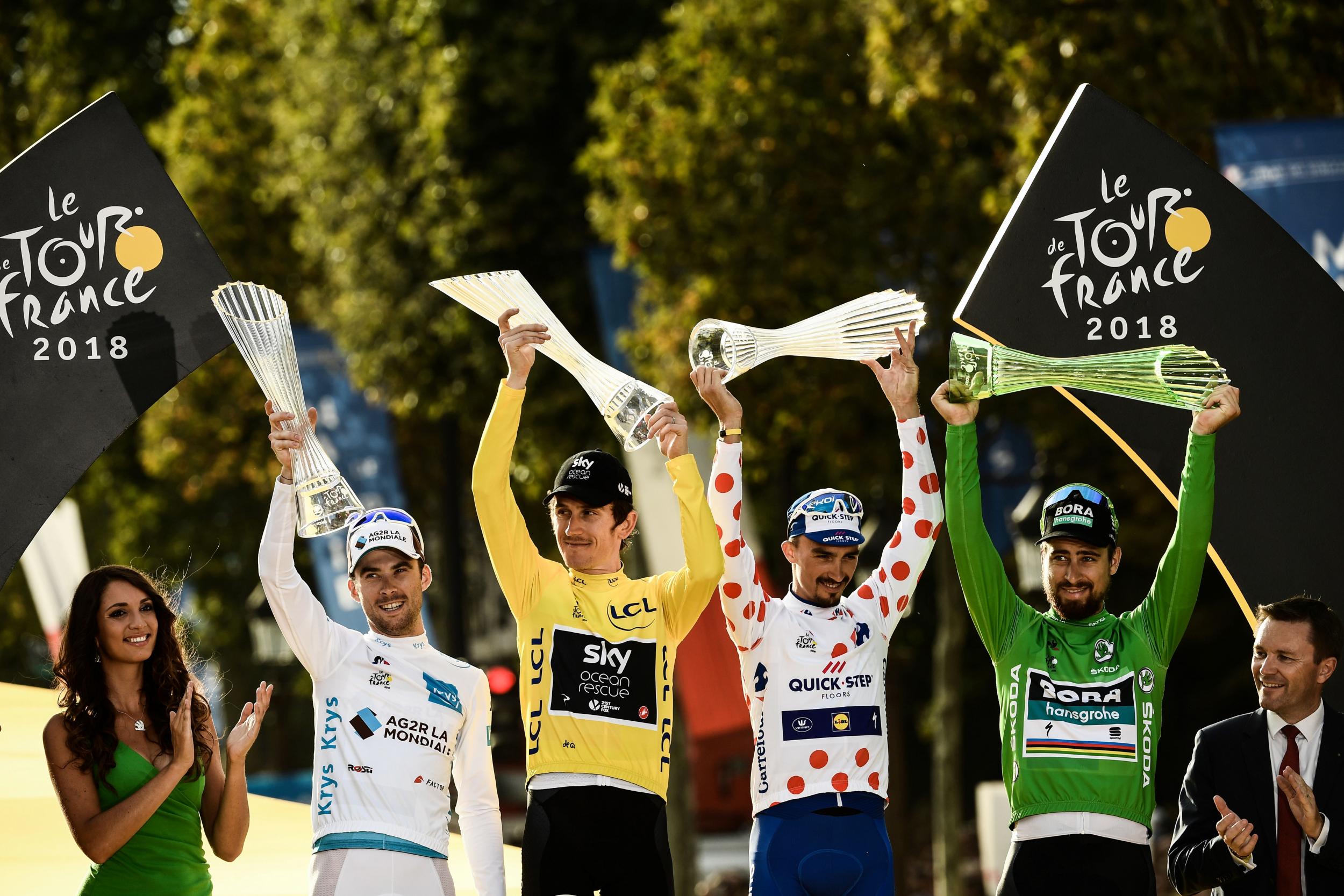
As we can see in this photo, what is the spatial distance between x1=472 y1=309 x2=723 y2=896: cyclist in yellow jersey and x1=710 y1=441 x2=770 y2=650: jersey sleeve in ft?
0.45

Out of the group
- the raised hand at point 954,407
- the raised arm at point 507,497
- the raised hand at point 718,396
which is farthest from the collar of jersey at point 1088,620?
the raised arm at point 507,497

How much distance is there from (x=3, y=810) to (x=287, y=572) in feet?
9.46

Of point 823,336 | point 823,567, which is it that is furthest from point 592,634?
point 823,336

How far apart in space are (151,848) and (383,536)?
3.67 feet

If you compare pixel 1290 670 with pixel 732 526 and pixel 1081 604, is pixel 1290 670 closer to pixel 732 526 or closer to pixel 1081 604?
pixel 1081 604

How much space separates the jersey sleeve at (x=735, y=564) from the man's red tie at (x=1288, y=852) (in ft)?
A: 5.54

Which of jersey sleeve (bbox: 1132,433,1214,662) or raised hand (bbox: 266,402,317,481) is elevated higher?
raised hand (bbox: 266,402,317,481)

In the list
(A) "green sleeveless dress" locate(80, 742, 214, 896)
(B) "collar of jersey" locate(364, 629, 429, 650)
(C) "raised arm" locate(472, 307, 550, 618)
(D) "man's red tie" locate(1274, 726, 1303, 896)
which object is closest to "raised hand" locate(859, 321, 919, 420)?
(C) "raised arm" locate(472, 307, 550, 618)

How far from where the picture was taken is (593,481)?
565 cm

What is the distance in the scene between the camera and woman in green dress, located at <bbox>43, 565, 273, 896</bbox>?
5.00m

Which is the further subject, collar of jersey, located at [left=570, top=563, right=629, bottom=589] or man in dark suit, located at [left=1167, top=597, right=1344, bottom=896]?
collar of jersey, located at [left=570, top=563, right=629, bottom=589]

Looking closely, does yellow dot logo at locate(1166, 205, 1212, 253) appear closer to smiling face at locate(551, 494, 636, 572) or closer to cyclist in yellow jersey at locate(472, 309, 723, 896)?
cyclist in yellow jersey at locate(472, 309, 723, 896)

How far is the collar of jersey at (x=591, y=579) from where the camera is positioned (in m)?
5.73

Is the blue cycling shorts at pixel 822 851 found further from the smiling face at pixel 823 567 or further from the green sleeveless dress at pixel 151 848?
the green sleeveless dress at pixel 151 848
